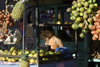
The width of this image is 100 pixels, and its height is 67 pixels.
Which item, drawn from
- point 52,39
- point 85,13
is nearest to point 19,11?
point 85,13

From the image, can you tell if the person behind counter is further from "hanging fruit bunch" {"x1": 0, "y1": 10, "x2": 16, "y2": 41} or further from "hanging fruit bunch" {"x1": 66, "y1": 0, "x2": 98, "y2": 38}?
"hanging fruit bunch" {"x1": 66, "y1": 0, "x2": 98, "y2": 38}

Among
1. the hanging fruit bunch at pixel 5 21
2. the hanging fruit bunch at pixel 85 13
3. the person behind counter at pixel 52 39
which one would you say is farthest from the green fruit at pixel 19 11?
the person behind counter at pixel 52 39

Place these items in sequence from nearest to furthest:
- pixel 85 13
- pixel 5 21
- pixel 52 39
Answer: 1. pixel 85 13
2. pixel 5 21
3. pixel 52 39

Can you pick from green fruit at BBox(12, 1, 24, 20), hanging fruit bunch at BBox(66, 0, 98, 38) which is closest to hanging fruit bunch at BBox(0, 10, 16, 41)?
green fruit at BBox(12, 1, 24, 20)

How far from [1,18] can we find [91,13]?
1.30m

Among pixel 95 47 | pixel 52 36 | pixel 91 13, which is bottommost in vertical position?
pixel 95 47

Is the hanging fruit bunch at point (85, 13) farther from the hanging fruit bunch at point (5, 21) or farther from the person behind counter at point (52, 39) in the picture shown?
the person behind counter at point (52, 39)

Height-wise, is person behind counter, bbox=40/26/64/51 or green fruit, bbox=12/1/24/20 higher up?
green fruit, bbox=12/1/24/20

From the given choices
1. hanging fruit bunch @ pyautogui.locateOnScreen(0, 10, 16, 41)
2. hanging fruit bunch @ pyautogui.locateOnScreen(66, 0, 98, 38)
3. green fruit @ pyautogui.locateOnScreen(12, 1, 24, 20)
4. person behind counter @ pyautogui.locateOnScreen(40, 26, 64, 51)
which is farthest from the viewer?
person behind counter @ pyautogui.locateOnScreen(40, 26, 64, 51)

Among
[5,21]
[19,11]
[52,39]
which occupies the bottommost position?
[52,39]

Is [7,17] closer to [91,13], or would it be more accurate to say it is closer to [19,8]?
[19,8]

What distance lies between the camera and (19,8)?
226cm

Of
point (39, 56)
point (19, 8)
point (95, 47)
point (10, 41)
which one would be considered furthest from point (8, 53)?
point (95, 47)

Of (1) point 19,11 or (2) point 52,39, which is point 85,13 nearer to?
(1) point 19,11
